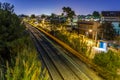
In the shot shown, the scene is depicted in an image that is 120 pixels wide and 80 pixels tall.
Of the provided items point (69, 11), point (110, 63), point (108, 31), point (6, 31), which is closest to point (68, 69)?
point (110, 63)

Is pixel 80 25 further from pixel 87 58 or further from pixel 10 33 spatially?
pixel 10 33

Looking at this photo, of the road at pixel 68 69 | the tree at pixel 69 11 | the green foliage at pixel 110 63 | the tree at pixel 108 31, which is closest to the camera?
the green foliage at pixel 110 63

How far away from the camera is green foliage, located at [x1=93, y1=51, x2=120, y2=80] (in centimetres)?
2136

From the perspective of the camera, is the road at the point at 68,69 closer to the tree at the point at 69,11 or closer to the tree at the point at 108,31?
the tree at the point at 108,31

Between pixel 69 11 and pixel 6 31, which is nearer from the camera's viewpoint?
pixel 6 31

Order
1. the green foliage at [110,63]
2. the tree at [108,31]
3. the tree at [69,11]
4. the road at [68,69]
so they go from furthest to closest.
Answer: the tree at [69,11] → the tree at [108,31] → the road at [68,69] → the green foliage at [110,63]

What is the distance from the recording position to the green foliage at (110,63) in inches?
841

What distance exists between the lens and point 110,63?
2223cm

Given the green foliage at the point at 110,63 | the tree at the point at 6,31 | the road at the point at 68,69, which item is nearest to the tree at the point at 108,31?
the road at the point at 68,69

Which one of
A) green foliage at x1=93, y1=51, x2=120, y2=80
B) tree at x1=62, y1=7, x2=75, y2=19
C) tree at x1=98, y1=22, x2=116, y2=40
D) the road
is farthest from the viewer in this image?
tree at x1=62, y1=7, x2=75, y2=19

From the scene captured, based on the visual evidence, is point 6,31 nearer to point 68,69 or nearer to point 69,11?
point 68,69

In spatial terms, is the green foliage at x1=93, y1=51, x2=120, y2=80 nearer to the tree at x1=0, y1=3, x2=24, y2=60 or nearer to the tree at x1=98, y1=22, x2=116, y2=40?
the tree at x1=0, y1=3, x2=24, y2=60

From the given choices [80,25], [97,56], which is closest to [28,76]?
[97,56]

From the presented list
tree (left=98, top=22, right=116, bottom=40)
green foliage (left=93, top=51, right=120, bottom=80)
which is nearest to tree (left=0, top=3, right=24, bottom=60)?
green foliage (left=93, top=51, right=120, bottom=80)
